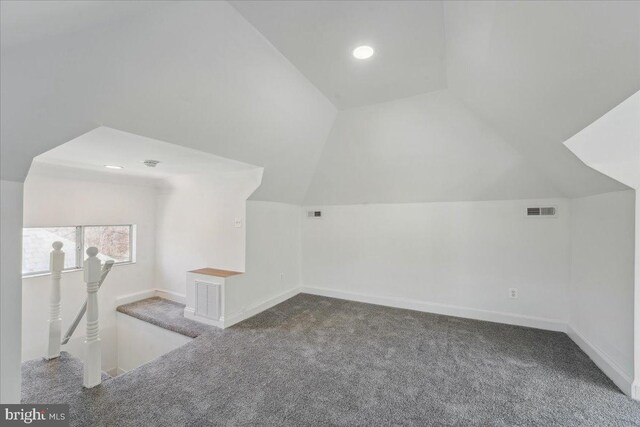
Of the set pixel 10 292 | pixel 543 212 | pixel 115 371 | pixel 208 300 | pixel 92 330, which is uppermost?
pixel 543 212

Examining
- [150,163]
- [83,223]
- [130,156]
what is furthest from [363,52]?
[83,223]

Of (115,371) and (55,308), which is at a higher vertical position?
(55,308)

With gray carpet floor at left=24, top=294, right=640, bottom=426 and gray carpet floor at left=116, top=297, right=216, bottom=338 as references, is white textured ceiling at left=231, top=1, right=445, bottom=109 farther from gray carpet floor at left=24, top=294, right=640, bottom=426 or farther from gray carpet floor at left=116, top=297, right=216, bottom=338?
gray carpet floor at left=116, top=297, right=216, bottom=338

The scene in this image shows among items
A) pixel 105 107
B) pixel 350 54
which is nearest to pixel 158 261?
pixel 105 107

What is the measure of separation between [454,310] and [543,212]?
174cm

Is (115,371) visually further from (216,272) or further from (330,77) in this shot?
(330,77)

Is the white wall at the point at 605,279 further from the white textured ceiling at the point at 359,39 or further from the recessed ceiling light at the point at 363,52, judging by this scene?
the recessed ceiling light at the point at 363,52

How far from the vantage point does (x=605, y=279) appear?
8.05ft

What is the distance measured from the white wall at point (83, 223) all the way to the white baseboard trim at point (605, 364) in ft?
20.0

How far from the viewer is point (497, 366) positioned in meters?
2.48

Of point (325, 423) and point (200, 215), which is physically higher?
point (200, 215)

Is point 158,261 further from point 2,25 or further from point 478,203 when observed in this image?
point 478,203

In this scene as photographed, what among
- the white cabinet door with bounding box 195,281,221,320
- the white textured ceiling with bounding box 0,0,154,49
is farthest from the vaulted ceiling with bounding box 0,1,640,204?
the white cabinet door with bounding box 195,281,221,320

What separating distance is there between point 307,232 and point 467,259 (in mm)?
2667
